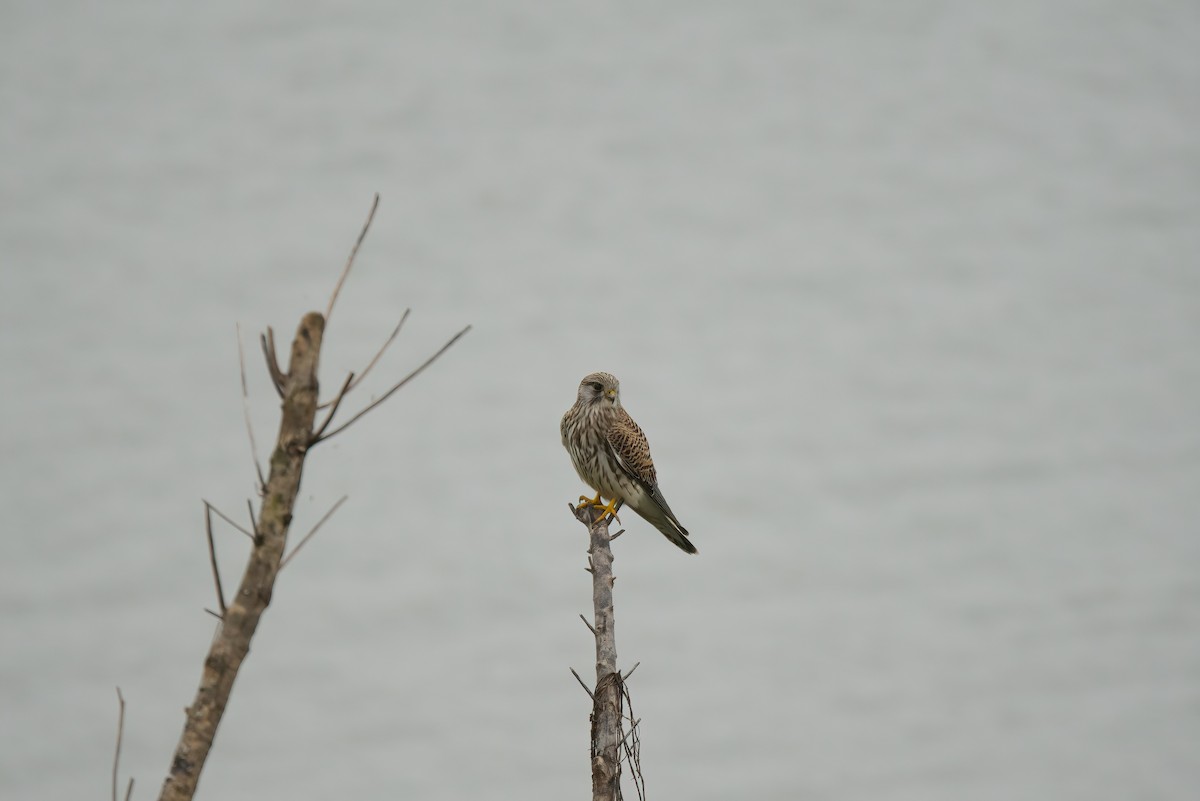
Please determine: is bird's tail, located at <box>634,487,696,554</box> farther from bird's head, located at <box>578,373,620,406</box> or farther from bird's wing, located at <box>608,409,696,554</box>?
bird's head, located at <box>578,373,620,406</box>

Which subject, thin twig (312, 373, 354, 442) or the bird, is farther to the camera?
the bird

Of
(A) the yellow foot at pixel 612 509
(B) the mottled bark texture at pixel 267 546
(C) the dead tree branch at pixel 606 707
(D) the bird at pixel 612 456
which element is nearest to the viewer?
(B) the mottled bark texture at pixel 267 546

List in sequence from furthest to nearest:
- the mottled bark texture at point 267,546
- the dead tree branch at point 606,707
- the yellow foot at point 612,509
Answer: the yellow foot at point 612,509, the dead tree branch at point 606,707, the mottled bark texture at point 267,546

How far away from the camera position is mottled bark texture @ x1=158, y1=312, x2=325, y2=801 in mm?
2439

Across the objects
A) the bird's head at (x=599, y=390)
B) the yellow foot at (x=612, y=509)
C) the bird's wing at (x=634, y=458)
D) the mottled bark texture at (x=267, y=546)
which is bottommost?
the mottled bark texture at (x=267, y=546)

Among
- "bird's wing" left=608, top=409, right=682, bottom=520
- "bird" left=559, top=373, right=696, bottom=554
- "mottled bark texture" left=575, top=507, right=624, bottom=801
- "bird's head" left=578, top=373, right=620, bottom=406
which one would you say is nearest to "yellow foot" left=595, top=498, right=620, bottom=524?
"bird" left=559, top=373, right=696, bottom=554

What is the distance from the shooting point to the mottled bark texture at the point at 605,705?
4.26 meters

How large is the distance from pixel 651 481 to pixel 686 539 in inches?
18.5

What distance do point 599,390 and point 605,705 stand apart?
3281mm

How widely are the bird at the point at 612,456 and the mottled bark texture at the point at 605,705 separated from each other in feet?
6.72

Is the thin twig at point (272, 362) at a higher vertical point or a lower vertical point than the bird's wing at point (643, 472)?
lower

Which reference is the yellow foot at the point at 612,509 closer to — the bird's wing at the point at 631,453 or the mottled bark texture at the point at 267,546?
the bird's wing at the point at 631,453

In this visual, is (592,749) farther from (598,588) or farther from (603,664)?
(598,588)

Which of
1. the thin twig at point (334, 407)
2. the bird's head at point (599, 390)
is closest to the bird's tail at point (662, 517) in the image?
the bird's head at point (599, 390)
